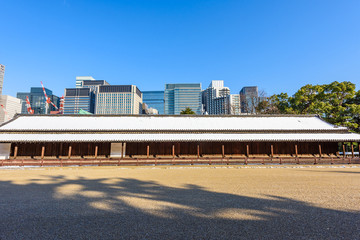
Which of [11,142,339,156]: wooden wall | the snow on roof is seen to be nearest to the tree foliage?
the snow on roof

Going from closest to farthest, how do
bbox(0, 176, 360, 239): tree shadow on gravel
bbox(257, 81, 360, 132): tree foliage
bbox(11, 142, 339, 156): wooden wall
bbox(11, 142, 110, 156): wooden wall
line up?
bbox(0, 176, 360, 239): tree shadow on gravel, bbox(11, 142, 110, 156): wooden wall, bbox(11, 142, 339, 156): wooden wall, bbox(257, 81, 360, 132): tree foliage

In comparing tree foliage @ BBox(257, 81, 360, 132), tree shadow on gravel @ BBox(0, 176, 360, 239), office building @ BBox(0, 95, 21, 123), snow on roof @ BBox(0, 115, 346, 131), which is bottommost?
tree shadow on gravel @ BBox(0, 176, 360, 239)

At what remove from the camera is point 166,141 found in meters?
20.1

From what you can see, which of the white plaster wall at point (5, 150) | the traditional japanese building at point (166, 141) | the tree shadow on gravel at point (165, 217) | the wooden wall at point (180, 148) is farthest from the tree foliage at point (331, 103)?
the white plaster wall at point (5, 150)

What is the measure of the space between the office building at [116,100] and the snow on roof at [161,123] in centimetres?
15453

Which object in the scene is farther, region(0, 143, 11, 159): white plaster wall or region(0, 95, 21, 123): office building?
region(0, 95, 21, 123): office building

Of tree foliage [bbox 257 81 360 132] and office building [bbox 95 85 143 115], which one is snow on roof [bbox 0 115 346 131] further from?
office building [bbox 95 85 143 115]

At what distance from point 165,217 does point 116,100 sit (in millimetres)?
183449

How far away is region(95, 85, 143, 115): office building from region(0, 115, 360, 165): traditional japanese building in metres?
156

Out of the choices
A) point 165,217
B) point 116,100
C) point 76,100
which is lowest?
point 165,217

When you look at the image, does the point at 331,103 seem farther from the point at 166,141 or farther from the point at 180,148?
the point at 166,141

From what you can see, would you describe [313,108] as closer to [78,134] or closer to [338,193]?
[338,193]

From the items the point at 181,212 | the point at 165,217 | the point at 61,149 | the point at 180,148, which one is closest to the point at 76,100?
the point at 61,149

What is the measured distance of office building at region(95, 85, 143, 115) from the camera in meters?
176
